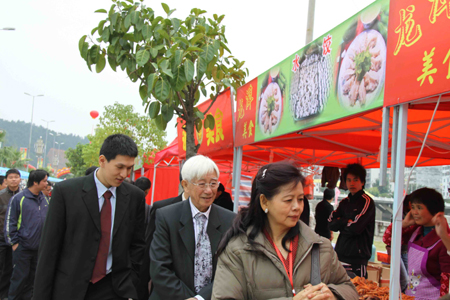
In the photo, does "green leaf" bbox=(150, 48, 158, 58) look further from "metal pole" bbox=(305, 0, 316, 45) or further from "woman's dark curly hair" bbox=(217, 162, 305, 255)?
"woman's dark curly hair" bbox=(217, 162, 305, 255)

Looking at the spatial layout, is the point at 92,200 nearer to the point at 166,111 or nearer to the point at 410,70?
the point at 410,70

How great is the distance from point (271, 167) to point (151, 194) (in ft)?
41.7

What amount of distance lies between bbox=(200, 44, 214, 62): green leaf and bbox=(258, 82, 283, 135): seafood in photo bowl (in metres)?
→ 0.84

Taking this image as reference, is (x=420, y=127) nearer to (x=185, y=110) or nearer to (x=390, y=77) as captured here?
(x=390, y=77)

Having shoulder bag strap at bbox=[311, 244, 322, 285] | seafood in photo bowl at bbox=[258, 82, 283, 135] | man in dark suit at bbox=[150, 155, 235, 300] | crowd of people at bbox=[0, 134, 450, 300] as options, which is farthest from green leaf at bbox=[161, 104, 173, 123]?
shoulder bag strap at bbox=[311, 244, 322, 285]

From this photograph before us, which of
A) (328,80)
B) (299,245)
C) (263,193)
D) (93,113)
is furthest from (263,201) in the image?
(93,113)

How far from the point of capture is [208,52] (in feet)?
16.9

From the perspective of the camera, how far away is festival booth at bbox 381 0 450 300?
2531 mm

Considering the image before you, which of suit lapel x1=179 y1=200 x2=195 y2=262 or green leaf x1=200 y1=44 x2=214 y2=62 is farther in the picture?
green leaf x1=200 y1=44 x2=214 y2=62

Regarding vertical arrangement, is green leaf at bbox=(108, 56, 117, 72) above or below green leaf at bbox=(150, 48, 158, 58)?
A: below

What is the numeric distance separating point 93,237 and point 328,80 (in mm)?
2560

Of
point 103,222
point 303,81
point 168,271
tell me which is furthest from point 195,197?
point 303,81

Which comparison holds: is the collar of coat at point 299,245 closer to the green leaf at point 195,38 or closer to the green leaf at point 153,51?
the green leaf at point 195,38

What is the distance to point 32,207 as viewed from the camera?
5.25 metres
